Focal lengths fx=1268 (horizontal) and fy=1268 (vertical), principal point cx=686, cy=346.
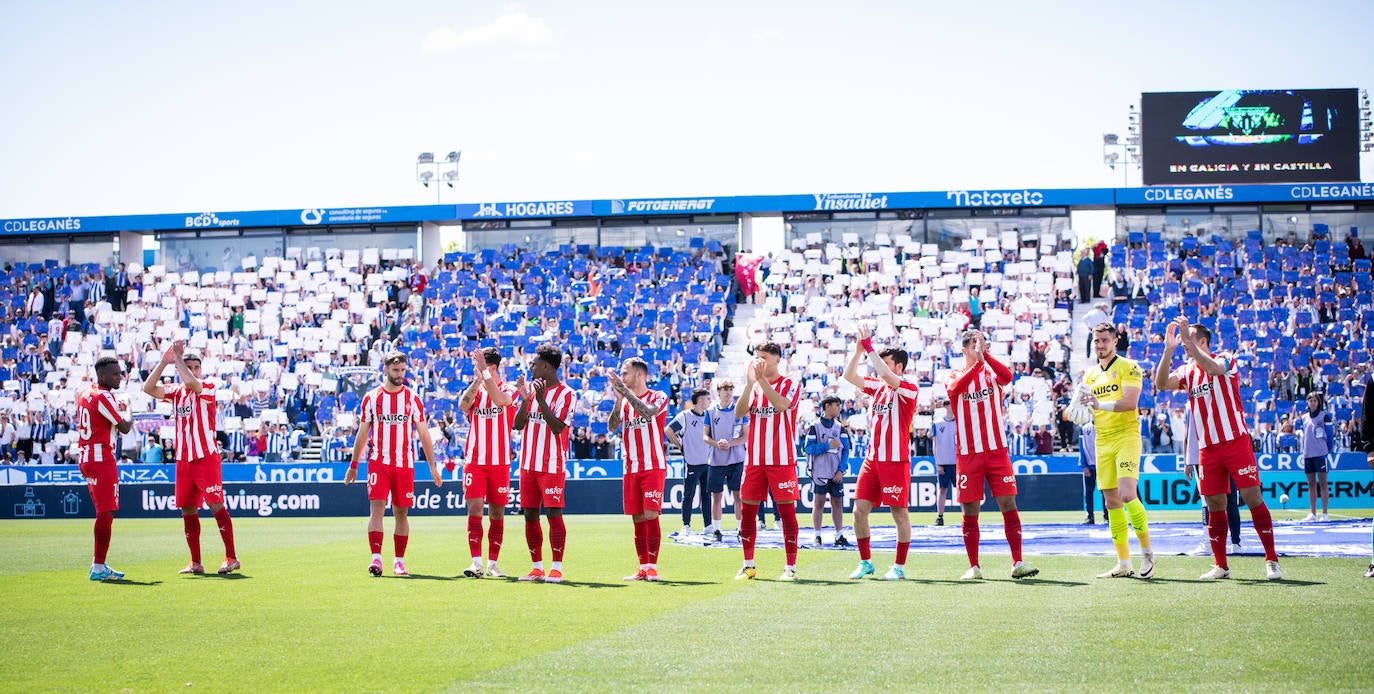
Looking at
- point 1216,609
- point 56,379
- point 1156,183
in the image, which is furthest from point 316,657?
point 1156,183

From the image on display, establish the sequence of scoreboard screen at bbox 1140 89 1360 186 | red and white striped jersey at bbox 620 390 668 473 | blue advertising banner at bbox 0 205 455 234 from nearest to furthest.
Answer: red and white striped jersey at bbox 620 390 668 473 < scoreboard screen at bbox 1140 89 1360 186 < blue advertising banner at bbox 0 205 455 234

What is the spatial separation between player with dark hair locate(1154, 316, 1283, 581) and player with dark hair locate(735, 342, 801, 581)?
11.6 feet

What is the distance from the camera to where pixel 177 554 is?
56.9 feet

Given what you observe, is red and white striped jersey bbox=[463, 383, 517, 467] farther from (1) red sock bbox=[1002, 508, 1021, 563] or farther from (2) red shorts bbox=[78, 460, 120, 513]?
(1) red sock bbox=[1002, 508, 1021, 563]

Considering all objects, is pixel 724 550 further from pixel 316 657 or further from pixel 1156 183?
pixel 1156 183

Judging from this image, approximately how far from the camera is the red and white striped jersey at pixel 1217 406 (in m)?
11.9

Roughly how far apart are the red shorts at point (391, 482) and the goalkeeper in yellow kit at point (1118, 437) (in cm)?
709

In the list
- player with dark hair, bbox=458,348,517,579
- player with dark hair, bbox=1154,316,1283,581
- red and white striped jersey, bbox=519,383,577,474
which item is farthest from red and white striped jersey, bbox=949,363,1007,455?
player with dark hair, bbox=458,348,517,579

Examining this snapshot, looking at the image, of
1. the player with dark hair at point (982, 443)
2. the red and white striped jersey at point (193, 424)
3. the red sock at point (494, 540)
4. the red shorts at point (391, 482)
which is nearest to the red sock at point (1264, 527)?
the player with dark hair at point (982, 443)

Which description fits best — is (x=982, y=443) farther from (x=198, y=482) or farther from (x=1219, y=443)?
(x=198, y=482)

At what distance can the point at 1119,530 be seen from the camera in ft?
40.1

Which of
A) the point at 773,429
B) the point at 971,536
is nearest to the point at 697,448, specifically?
the point at 773,429

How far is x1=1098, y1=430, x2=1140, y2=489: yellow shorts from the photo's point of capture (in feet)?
39.5

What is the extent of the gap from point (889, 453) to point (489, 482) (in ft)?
14.2
